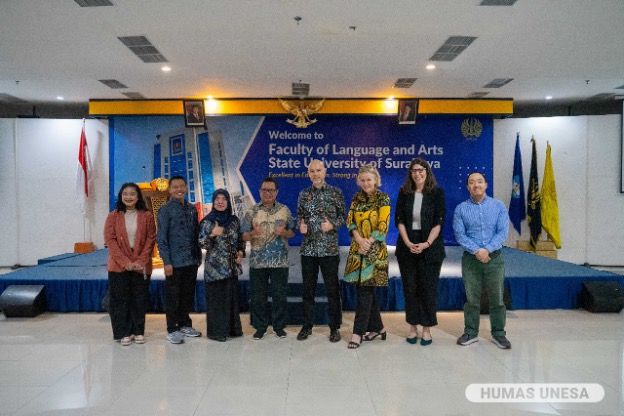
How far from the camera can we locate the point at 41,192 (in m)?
7.87

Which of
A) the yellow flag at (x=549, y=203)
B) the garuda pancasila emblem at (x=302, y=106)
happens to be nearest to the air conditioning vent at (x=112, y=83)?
the garuda pancasila emblem at (x=302, y=106)

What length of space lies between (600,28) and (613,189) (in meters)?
4.24

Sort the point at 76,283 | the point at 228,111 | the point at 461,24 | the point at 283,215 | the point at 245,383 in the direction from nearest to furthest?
the point at 245,383 < the point at 283,215 < the point at 461,24 < the point at 76,283 < the point at 228,111

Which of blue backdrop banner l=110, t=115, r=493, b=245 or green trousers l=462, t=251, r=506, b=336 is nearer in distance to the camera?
green trousers l=462, t=251, r=506, b=336

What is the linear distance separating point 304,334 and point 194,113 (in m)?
5.08

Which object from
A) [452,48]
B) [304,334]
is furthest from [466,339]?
[452,48]

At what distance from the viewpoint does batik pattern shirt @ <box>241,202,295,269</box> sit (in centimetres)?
378

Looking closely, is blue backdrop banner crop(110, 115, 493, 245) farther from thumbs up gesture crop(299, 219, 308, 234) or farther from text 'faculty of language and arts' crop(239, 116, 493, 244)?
thumbs up gesture crop(299, 219, 308, 234)

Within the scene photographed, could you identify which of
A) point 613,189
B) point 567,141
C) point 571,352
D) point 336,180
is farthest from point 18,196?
point 613,189

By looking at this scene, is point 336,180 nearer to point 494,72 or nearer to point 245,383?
point 494,72

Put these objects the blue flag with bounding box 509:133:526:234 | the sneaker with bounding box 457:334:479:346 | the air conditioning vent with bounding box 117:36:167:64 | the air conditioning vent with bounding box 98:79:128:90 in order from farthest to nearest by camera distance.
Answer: the blue flag with bounding box 509:133:526:234, the air conditioning vent with bounding box 98:79:128:90, the air conditioning vent with bounding box 117:36:167:64, the sneaker with bounding box 457:334:479:346

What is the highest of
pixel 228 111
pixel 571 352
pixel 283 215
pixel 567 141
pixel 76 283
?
pixel 228 111

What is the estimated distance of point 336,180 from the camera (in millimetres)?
7914

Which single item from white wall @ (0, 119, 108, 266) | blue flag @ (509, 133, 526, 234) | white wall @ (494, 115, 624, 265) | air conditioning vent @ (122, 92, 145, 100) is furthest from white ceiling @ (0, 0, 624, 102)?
blue flag @ (509, 133, 526, 234)
